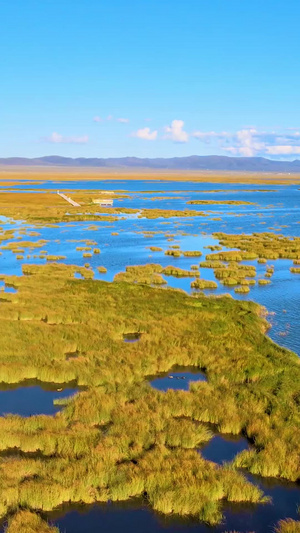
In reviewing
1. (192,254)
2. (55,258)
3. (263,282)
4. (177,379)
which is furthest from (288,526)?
(192,254)

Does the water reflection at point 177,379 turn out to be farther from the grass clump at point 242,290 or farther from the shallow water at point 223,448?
the grass clump at point 242,290

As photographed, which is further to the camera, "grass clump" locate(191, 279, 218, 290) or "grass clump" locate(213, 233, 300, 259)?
"grass clump" locate(213, 233, 300, 259)

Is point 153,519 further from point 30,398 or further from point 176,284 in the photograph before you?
point 176,284

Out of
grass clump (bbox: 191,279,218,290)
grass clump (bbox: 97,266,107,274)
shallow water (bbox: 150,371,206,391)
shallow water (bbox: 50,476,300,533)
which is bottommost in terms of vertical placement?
shallow water (bbox: 50,476,300,533)

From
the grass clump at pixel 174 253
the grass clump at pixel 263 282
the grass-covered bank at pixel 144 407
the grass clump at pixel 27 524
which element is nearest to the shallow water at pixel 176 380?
the grass-covered bank at pixel 144 407

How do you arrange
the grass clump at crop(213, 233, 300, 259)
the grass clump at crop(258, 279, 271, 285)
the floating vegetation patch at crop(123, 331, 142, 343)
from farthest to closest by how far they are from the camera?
the grass clump at crop(213, 233, 300, 259)
the grass clump at crop(258, 279, 271, 285)
the floating vegetation patch at crop(123, 331, 142, 343)

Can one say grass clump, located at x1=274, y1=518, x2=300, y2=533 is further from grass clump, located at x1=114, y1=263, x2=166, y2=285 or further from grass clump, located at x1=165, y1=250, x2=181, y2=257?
grass clump, located at x1=165, y1=250, x2=181, y2=257

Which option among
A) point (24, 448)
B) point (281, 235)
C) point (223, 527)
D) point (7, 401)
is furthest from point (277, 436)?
point (281, 235)

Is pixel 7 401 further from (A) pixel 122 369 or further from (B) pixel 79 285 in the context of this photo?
(B) pixel 79 285

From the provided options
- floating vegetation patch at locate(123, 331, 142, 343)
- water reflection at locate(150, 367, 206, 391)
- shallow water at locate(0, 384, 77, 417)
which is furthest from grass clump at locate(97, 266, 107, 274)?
shallow water at locate(0, 384, 77, 417)
